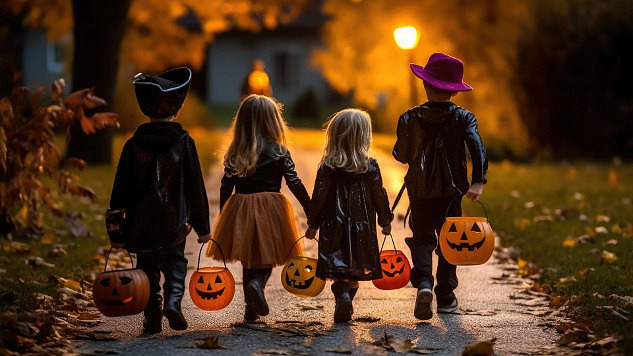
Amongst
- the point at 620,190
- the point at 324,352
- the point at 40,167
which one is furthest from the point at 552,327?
the point at 620,190

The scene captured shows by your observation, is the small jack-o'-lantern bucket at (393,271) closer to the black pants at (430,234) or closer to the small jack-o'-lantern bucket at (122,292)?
the black pants at (430,234)

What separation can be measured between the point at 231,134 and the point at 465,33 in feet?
63.7

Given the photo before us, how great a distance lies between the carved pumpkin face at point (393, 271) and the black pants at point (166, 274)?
1.34 meters

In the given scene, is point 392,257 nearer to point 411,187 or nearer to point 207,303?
point 411,187

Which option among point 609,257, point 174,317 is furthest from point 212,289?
point 609,257

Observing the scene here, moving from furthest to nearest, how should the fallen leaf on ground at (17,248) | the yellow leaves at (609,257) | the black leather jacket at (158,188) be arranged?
1. the fallen leaf on ground at (17,248)
2. the yellow leaves at (609,257)
3. the black leather jacket at (158,188)

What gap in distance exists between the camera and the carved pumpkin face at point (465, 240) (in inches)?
266

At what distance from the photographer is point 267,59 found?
45719 millimetres

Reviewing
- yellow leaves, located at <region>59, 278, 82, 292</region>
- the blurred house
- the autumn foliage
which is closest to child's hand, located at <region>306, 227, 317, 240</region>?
yellow leaves, located at <region>59, 278, 82, 292</region>

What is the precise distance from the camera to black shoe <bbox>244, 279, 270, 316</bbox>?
6.55m

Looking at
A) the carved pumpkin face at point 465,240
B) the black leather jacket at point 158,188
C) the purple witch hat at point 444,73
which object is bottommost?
the carved pumpkin face at point 465,240

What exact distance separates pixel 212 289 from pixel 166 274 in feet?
1.02

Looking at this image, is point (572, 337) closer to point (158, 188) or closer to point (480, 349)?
point (480, 349)

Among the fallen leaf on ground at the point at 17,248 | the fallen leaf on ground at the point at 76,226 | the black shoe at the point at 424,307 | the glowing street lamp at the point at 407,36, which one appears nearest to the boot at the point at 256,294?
the black shoe at the point at 424,307
